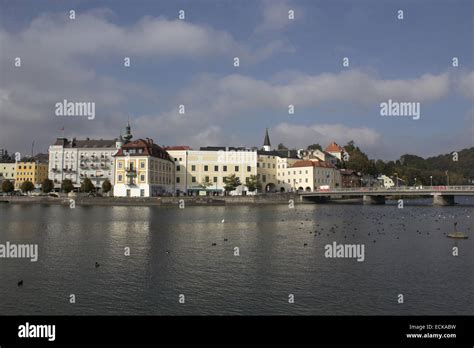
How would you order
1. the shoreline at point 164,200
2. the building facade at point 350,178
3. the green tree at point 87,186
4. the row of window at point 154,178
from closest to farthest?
the shoreline at point 164,200 → the row of window at point 154,178 → the green tree at point 87,186 → the building facade at point 350,178

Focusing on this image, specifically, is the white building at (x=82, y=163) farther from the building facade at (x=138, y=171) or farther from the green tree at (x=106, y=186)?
the building facade at (x=138, y=171)

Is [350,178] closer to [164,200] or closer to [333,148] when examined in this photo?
[333,148]

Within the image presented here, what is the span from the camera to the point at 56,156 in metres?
130

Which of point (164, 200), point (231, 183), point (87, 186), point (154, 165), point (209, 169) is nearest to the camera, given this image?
point (164, 200)

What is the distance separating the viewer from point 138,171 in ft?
343

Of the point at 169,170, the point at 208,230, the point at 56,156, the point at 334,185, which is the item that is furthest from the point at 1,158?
the point at 208,230

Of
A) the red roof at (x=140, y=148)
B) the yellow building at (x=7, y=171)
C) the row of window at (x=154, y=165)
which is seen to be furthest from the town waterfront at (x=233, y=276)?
the yellow building at (x=7, y=171)

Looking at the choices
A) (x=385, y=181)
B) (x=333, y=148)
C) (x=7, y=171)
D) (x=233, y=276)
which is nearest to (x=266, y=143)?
(x=333, y=148)

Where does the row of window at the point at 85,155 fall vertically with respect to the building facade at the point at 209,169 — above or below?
above

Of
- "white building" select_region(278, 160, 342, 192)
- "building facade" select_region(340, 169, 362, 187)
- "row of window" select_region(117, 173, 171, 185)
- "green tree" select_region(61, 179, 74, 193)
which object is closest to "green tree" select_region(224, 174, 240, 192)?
"row of window" select_region(117, 173, 171, 185)

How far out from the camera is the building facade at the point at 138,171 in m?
104

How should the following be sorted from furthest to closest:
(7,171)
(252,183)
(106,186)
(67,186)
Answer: (7,171)
(252,183)
(67,186)
(106,186)

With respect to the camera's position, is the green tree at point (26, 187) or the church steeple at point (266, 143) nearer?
the green tree at point (26, 187)
